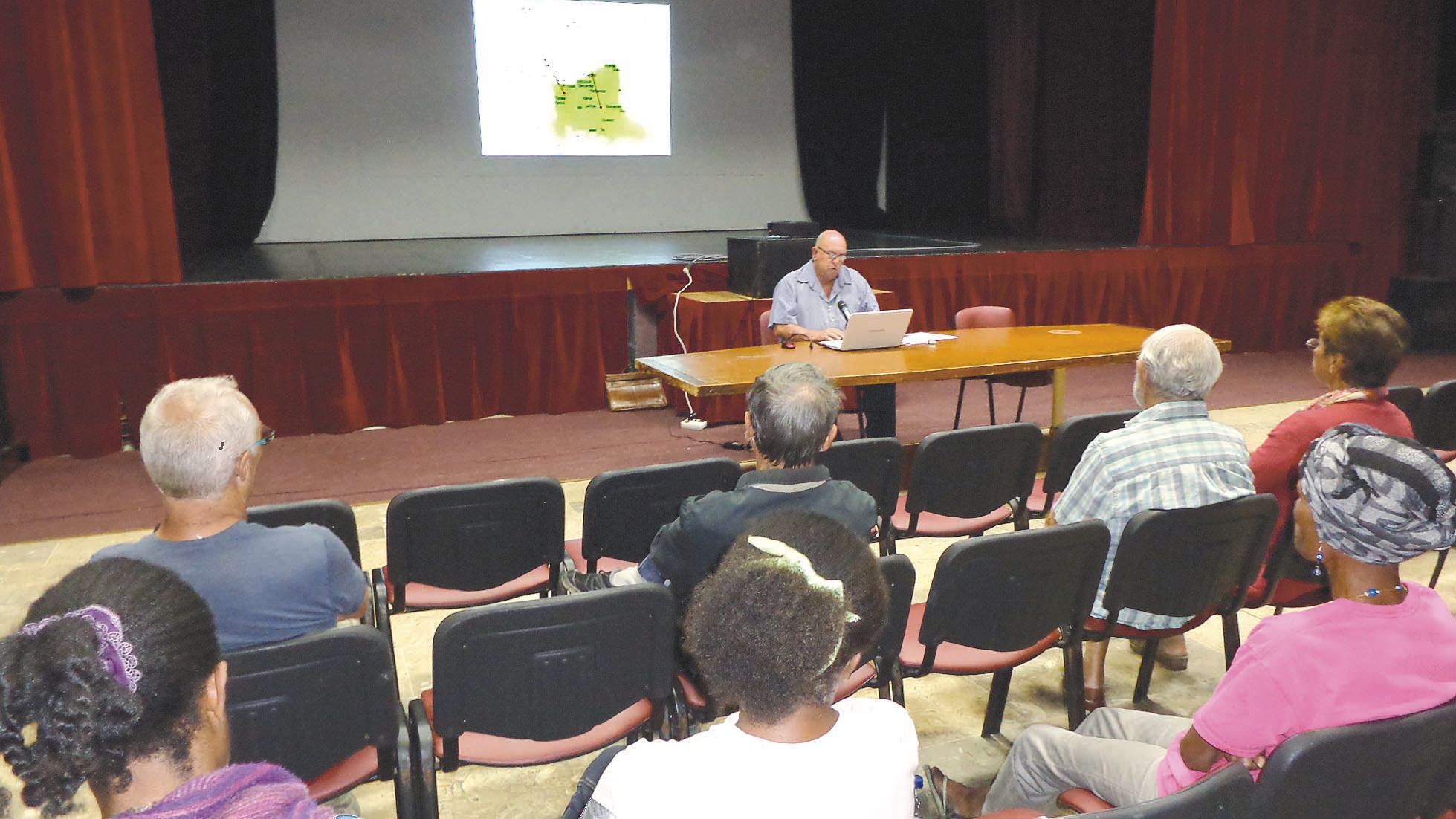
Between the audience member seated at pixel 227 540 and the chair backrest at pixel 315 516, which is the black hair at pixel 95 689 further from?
the chair backrest at pixel 315 516

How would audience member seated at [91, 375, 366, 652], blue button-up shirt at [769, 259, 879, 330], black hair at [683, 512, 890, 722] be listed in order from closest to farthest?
1. black hair at [683, 512, 890, 722]
2. audience member seated at [91, 375, 366, 652]
3. blue button-up shirt at [769, 259, 879, 330]

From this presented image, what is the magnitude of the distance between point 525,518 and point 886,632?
3.35ft

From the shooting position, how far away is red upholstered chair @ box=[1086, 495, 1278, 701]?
7.89ft

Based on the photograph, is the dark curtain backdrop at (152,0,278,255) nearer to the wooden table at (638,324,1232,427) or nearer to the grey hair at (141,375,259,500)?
the wooden table at (638,324,1232,427)

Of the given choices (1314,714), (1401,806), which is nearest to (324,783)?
(1314,714)

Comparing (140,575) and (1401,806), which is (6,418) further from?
(1401,806)

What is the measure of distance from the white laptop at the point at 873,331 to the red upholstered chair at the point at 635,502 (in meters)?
1.78

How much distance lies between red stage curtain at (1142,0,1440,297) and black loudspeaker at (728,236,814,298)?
3.57 metres

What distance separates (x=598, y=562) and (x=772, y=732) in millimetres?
1751

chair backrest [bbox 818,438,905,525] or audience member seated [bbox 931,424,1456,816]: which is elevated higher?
audience member seated [bbox 931,424,1456,816]

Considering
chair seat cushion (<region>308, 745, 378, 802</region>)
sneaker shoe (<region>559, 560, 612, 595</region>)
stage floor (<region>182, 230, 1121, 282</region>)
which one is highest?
stage floor (<region>182, 230, 1121, 282</region>)

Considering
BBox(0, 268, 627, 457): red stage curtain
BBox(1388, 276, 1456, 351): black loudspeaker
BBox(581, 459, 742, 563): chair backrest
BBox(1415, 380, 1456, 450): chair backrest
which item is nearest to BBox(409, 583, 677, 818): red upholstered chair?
BBox(581, 459, 742, 563): chair backrest

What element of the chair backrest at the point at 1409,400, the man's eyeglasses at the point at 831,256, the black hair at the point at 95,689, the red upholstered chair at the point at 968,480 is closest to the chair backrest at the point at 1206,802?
the black hair at the point at 95,689

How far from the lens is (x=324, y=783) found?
1892 millimetres
